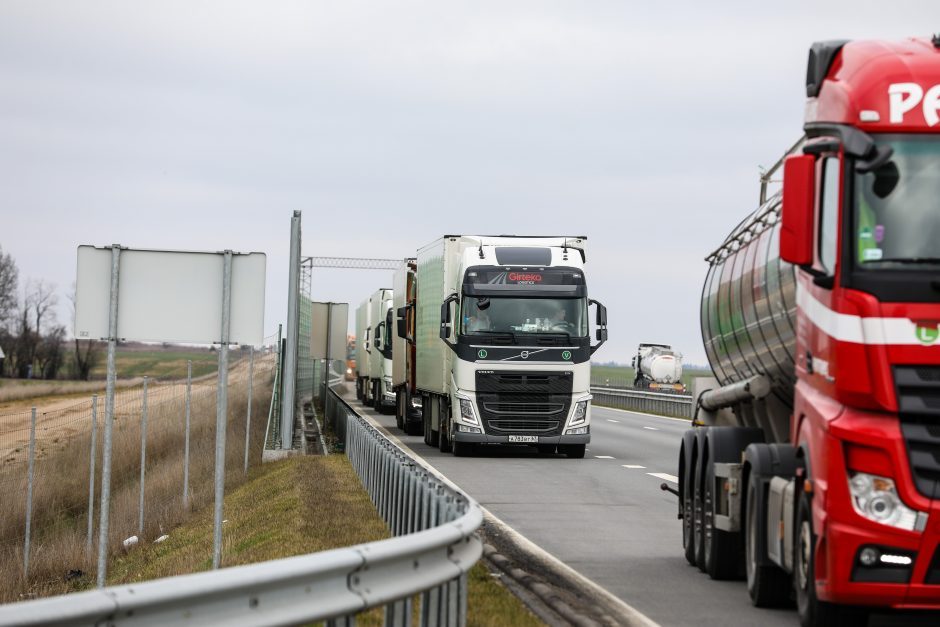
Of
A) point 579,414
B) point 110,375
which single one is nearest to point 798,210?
point 110,375

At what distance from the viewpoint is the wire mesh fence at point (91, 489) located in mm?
20859

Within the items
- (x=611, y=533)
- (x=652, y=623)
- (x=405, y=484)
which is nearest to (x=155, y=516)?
(x=611, y=533)

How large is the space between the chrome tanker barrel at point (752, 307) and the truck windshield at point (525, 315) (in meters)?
13.1

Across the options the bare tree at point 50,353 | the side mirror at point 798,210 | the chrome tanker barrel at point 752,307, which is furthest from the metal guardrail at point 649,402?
the bare tree at point 50,353

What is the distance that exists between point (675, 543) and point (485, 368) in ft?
42.9

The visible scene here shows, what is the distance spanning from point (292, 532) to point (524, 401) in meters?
13.0

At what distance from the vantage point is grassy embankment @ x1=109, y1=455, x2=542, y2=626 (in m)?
11.2

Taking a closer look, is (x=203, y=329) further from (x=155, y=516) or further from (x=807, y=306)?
(x=155, y=516)

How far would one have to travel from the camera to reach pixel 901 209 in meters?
8.92

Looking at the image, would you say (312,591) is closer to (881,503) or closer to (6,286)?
(881,503)

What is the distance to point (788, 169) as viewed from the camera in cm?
923

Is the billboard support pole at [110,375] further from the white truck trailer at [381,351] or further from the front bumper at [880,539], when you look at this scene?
the white truck trailer at [381,351]

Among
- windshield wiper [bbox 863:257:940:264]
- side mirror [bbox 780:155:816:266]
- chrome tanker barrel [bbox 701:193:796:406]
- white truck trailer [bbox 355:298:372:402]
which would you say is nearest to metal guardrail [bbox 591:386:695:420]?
white truck trailer [bbox 355:298:372:402]

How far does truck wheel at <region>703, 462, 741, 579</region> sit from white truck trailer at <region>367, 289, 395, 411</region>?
34.8 metres
